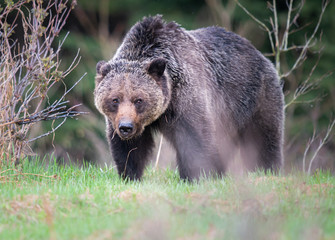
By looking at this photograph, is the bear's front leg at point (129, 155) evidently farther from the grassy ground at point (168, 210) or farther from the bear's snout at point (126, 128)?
the grassy ground at point (168, 210)

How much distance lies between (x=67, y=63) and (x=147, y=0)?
299 cm

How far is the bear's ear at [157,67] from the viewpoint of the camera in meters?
6.81

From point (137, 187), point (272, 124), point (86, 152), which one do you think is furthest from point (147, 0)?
point (137, 187)

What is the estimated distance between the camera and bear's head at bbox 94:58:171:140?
665 cm

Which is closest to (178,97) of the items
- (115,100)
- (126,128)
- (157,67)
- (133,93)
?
(157,67)

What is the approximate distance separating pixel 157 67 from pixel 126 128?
0.87m

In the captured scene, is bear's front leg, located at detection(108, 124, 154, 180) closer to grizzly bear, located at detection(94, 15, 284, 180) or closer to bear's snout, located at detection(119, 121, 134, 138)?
grizzly bear, located at detection(94, 15, 284, 180)

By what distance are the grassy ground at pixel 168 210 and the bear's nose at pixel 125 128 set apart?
627 mm

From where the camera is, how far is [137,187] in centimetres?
623

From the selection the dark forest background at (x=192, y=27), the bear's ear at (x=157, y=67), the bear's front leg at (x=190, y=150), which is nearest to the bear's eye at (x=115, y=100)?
the bear's ear at (x=157, y=67)

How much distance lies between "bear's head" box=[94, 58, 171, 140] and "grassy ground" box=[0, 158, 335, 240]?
2.71 ft

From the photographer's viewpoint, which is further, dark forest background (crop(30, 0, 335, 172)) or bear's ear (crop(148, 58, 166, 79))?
dark forest background (crop(30, 0, 335, 172))

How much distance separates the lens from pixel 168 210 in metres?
4.79

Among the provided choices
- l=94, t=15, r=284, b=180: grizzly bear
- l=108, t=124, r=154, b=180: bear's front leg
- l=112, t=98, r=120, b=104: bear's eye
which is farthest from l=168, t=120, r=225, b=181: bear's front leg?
l=112, t=98, r=120, b=104: bear's eye
